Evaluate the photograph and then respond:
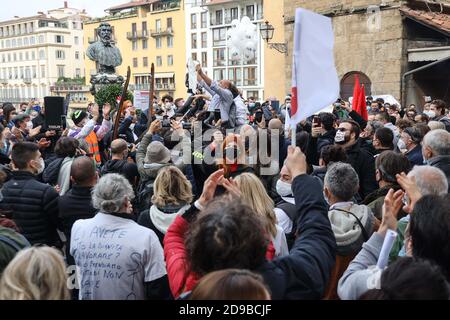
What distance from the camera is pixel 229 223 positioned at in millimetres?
2002

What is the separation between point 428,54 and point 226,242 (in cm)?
1512

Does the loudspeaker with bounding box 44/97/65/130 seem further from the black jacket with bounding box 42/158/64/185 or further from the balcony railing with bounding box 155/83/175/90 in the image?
the balcony railing with bounding box 155/83/175/90

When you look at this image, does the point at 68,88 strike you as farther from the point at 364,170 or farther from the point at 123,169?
the point at 364,170

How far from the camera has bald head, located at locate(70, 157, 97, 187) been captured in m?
3.91

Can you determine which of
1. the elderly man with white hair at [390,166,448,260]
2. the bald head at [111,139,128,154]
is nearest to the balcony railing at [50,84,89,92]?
the bald head at [111,139,128,154]

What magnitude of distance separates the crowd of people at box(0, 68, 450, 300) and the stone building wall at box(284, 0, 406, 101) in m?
10.8

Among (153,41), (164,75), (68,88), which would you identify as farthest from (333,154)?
(68,88)

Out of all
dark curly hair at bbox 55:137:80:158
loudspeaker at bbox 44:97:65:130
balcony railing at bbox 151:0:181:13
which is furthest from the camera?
balcony railing at bbox 151:0:181:13

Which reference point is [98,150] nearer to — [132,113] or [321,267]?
[132,113]

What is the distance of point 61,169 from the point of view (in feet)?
16.8

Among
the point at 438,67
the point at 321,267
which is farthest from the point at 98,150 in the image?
the point at 438,67

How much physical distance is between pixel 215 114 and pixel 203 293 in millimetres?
5759

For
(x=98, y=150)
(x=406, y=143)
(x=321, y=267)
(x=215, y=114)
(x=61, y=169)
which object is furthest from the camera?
(x=98, y=150)
